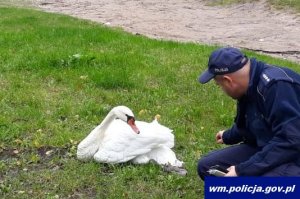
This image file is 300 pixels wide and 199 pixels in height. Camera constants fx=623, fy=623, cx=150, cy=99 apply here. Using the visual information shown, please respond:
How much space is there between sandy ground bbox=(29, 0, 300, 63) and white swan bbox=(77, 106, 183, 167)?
521 centimetres

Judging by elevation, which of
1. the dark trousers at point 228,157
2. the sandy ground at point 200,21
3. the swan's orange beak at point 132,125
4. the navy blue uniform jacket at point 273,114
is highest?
the navy blue uniform jacket at point 273,114

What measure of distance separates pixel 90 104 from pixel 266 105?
Answer: 3561 millimetres

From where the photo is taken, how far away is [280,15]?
1443 cm

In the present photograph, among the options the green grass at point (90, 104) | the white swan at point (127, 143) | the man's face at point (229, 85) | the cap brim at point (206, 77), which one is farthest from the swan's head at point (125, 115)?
the man's face at point (229, 85)

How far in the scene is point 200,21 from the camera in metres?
14.6

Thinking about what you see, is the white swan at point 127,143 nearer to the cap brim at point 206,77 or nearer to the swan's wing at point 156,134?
the swan's wing at point 156,134

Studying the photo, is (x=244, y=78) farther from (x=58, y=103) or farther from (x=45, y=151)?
(x=58, y=103)

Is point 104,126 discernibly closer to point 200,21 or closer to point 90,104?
point 90,104

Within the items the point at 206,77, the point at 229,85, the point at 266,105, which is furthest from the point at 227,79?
the point at 266,105

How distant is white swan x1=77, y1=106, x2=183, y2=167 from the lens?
209 inches

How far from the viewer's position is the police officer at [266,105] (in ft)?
12.2

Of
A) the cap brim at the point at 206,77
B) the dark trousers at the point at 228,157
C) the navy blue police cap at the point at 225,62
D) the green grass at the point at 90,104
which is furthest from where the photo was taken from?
the green grass at the point at 90,104

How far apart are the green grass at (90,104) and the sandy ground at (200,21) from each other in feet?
5.38

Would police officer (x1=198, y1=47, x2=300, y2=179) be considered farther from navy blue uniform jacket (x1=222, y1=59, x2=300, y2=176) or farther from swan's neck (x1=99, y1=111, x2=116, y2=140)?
swan's neck (x1=99, y1=111, x2=116, y2=140)
